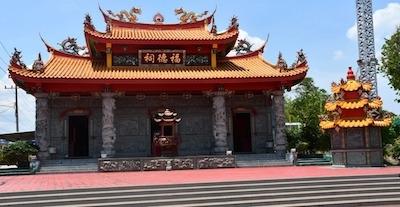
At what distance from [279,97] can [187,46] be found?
5007mm

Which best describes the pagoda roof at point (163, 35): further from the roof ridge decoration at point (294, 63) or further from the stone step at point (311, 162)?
the stone step at point (311, 162)

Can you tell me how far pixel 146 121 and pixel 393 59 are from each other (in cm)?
1261

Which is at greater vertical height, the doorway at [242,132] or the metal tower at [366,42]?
the metal tower at [366,42]

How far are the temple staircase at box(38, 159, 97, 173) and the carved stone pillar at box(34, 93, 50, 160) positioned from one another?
18.9 inches

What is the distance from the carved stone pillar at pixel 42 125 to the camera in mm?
19156

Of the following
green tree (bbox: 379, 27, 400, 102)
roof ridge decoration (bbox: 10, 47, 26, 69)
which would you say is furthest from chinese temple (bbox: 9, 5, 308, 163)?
green tree (bbox: 379, 27, 400, 102)

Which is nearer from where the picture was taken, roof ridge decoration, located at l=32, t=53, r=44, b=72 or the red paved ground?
the red paved ground

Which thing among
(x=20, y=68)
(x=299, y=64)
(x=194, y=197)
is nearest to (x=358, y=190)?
(x=194, y=197)

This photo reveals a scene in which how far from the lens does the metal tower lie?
29.6 m

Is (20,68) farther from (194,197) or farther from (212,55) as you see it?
(194,197)

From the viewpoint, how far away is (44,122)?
19312mm

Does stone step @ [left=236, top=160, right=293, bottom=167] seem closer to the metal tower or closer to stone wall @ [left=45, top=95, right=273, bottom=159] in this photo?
stone wall @ [left=45, top=95, right=273, bottom=159]

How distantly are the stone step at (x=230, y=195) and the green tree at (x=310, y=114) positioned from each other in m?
11.0

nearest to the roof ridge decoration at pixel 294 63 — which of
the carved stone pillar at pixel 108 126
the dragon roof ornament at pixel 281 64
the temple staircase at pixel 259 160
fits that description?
the dragon roof ornament at pixel 281 64
